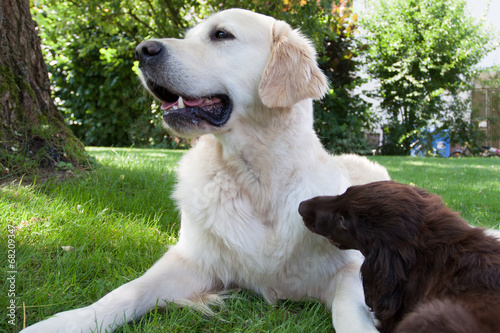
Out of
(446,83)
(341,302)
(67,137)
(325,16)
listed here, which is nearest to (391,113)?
(446,83)

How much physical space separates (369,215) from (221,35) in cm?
119

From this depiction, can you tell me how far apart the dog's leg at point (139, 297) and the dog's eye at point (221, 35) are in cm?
112

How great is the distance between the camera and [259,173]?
2.08 m

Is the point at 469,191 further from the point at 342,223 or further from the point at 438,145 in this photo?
the point at 438,145

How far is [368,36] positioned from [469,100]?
12.9 ft

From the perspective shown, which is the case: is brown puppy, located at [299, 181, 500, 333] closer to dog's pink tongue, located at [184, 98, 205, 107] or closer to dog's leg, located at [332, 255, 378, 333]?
dog's leg, located at [332, 255, 378, 333]

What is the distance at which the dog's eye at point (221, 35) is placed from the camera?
87.0 inches

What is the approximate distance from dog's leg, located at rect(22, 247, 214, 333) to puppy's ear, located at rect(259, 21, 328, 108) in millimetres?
894

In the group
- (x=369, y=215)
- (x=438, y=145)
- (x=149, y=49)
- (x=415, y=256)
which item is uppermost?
(x=149, y=49)

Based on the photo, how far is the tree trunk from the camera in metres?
3.23

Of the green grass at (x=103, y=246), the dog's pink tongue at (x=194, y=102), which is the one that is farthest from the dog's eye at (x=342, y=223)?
the dog's pink tongue at (x=194, y=102)

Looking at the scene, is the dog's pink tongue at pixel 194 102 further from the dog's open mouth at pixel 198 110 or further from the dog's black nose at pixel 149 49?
the dog's black nose at pixel 149 49

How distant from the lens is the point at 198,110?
2.09 meters

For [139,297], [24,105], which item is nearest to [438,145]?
[24,105]
